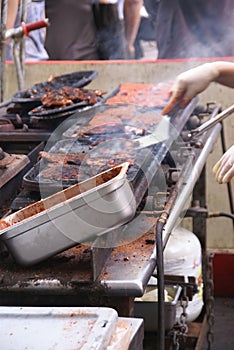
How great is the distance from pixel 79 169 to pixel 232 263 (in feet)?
8.56

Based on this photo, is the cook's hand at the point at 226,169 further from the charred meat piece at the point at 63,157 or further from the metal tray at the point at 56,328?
the metal tray at the point at 56,328

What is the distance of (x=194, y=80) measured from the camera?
12.3 ft

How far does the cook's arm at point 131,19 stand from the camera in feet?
26.1

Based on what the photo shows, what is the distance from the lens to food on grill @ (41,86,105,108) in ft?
13.2

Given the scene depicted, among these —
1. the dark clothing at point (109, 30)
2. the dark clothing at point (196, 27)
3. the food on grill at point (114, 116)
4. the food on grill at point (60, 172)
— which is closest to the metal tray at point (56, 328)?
the food on grill at point (60, 172)

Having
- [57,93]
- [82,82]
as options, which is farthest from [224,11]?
[57,93]

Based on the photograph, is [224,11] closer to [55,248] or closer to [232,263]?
[232,263]

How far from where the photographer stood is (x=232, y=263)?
5.14 metres

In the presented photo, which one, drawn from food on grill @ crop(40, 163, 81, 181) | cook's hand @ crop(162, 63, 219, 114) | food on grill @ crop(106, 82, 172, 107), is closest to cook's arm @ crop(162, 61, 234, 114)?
Result: cook's hand @ crop(162, 63, 219, 114)

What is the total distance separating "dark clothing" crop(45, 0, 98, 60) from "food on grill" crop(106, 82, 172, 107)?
124 inches

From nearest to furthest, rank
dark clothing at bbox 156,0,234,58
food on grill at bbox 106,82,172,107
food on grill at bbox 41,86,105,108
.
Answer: food on grill at bbox 41,86,105,108 → food on grill at bbox 106,82,172,107 → dark clothing at bbox 156,0,234,58

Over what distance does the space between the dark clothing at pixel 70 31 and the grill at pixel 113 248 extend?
14.8 ft

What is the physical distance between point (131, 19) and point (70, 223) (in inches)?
244

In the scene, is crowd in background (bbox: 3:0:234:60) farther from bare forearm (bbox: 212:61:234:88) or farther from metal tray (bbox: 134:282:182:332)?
metal tray (bbox: 134:282:182:332)
